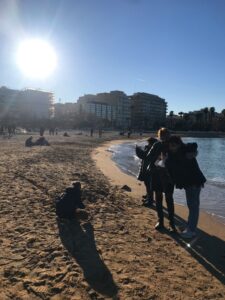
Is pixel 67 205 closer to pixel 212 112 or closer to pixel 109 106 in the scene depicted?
pixel 212 112

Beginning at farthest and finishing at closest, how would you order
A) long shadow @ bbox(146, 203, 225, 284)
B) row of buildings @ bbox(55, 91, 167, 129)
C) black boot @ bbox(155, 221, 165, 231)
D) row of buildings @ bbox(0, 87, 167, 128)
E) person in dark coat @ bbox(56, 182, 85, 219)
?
row of buildings @ bbox(55, 91, 167, 129) < row of buildings @ bbox(0, 87, 167, 128) < person in dark coat @ bbox(56, 182, 85, 219) < black boot @ bbox(155, 221, 165, 231) < long shadow @ bbox(146, 203, 225, 284)

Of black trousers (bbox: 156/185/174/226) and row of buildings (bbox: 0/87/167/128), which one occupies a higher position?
row of buildings (bbox: 0/87/167/128)

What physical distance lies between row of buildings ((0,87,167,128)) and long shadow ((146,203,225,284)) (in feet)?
454

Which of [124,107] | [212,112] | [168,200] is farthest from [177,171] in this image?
[124,107]

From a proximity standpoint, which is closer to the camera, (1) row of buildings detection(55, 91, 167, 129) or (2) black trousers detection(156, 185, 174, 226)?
(2) black trousers detection(156, 185, 174, 226)

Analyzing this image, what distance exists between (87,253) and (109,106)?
180m

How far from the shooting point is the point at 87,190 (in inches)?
386

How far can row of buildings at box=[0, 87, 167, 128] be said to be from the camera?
491 ft

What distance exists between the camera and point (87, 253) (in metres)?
5.20

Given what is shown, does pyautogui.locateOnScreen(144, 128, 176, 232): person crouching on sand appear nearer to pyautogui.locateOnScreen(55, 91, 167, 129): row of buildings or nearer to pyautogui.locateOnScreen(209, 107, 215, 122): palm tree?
pyautogui.locateOnScreen(209, 107, 215, 122): palm tree

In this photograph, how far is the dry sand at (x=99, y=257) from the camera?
416 centimetres

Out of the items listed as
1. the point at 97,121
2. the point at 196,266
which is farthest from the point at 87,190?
the point at 97,121

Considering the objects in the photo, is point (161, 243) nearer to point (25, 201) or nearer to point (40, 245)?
point (40, 245)

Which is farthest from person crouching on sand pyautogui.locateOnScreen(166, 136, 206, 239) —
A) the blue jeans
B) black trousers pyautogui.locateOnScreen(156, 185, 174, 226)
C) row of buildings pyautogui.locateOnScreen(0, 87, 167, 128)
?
row of buildings pyautogui.locateOnScreen(0, 87, 167, 128)
